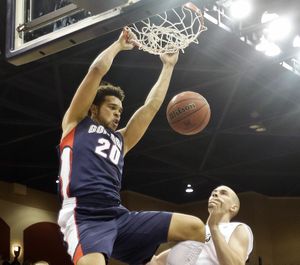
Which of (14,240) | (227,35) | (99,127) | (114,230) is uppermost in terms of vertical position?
(227,35)

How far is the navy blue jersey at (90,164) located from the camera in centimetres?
365

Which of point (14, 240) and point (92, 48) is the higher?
point (92, 48)

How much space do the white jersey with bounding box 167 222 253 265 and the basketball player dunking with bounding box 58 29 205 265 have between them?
0.41 metres

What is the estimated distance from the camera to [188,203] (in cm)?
1784

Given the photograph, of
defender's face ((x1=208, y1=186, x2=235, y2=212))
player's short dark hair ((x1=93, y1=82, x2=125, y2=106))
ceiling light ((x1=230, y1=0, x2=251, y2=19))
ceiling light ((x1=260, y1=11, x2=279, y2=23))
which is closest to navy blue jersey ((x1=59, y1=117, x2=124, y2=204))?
player's short dark hair ((x1=93, y1=82, x2=125, y2=106))

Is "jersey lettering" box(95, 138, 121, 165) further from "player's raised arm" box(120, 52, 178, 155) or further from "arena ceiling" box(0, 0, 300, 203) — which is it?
"arena ceiling" box(0, 0, 300, 203)

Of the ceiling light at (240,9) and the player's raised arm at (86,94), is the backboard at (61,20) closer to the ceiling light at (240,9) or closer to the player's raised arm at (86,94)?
the player's raised arm at (86,94)

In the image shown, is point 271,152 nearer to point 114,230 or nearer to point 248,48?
point 248,48

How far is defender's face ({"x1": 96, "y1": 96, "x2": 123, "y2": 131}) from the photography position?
13.0 ft

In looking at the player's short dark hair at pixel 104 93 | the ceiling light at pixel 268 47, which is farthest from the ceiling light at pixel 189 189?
the player's short dark hair at pixel 104 93

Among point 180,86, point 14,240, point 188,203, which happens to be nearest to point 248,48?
point 180,86

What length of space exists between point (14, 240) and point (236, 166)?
17.8 feet

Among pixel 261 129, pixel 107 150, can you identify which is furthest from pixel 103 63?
pixel 261 129

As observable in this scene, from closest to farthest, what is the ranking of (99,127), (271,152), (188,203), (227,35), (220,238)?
(99,127) → (220,238) → (227,35) → (271,152) → (188,203)
